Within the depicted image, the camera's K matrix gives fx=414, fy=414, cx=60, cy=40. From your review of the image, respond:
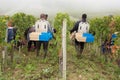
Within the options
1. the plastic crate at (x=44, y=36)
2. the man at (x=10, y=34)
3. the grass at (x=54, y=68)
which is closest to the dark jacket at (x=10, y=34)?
the man at (x=10, y=34)

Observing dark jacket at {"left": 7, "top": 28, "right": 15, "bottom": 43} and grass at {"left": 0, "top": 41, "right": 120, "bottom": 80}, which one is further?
dark jacket at {"left": 7, "top": 28, "right": 15, "bottom": 43}

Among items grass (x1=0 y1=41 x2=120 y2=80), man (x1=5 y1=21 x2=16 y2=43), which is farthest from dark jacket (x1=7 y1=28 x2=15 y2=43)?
grass (x1=0 y1=41 x2=120 y2=80)

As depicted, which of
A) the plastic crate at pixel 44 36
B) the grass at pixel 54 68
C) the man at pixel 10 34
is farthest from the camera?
the man at pixel 10 34

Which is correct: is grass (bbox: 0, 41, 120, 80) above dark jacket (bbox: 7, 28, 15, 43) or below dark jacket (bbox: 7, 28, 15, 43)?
below

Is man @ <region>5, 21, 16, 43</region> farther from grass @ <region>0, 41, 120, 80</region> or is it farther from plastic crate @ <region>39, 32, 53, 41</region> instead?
plastic crate @ <region>39, 32, 53, 41</region>

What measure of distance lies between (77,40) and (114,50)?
1.63m

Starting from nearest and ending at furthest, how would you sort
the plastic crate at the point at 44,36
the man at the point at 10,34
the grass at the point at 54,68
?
the grass at the point at 54,68 → the plastic crate at the point at 44,36 → the man at the point at 10,34

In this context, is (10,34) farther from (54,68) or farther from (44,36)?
(54,68)

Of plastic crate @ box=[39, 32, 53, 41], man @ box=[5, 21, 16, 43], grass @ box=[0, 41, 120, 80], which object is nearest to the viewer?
grass @ box=[0, 41, 120, 80]

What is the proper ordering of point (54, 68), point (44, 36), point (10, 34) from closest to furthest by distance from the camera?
point (54, 68) → point (44, 36) → point (10, 34)

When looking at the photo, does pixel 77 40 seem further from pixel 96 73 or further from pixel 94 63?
pixel 96 73

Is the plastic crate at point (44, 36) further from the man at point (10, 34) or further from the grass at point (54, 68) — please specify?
the man at point (10, 34)

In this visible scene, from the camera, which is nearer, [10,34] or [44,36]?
[44,36]

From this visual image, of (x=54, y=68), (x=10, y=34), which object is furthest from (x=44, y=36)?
(x=10, y=34)
